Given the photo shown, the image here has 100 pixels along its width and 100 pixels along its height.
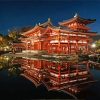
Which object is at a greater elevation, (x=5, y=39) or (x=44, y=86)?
(x=5, y=39)

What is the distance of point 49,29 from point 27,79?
13012 millimetres

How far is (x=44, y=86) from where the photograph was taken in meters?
9.77

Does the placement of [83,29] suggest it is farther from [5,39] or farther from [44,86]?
[5,39]

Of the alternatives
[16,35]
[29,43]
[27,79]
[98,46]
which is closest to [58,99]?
[27,79]

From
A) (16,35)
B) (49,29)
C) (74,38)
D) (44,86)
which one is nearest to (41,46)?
(49,29)

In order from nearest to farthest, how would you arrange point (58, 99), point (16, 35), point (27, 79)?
point (58, 99) < point (27, 79) < point (16, 35)

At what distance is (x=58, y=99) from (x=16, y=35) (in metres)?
41.1

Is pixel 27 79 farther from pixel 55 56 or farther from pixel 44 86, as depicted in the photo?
pixel 55 56

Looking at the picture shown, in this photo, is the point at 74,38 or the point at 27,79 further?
the point at 74,38

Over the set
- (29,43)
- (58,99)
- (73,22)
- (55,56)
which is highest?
(73,22)

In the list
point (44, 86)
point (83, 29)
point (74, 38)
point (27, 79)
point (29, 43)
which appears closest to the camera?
point (44, 86)

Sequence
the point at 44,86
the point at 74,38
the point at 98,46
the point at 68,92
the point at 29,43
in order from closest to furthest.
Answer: the point at 68,92 → the point at 44,86 → the point at 74,38 → the point at 29,43 → the point at 98,46

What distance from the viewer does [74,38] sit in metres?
23.1

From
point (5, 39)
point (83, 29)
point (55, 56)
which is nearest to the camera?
point (55, 56)
